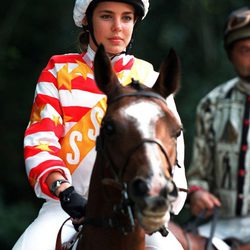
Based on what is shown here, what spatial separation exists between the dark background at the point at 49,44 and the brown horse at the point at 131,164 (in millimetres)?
12128

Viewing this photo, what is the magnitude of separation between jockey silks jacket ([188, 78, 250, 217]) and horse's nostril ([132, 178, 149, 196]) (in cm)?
250

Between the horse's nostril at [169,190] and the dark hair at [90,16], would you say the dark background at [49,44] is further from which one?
the horse's nostril at [169,190]

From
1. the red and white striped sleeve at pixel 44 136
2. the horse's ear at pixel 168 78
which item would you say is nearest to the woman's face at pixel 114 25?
the red and white striped sleeve at pixel 44 136

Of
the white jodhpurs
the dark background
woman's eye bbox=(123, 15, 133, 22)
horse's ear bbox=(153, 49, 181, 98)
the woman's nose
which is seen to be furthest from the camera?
the dark background

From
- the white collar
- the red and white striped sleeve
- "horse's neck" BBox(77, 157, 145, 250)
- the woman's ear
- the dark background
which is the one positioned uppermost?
the woman's ear

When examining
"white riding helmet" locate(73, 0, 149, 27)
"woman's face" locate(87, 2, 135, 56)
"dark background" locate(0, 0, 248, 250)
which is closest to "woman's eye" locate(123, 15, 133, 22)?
"woman's face" locate(87, 2, 135, 56)

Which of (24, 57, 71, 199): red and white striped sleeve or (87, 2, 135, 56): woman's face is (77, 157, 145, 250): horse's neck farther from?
(87, 2, 135, 56): woman's face

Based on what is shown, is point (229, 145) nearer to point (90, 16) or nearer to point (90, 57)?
point (90, 57)

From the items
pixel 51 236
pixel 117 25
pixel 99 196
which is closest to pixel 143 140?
pixel 99 196

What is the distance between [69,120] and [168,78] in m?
1.05

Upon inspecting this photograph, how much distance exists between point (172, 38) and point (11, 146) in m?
3.25

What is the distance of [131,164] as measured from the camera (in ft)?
18.1

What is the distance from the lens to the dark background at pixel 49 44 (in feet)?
60.6

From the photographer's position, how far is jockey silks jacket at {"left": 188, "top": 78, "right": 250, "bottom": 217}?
7871 millimetres
